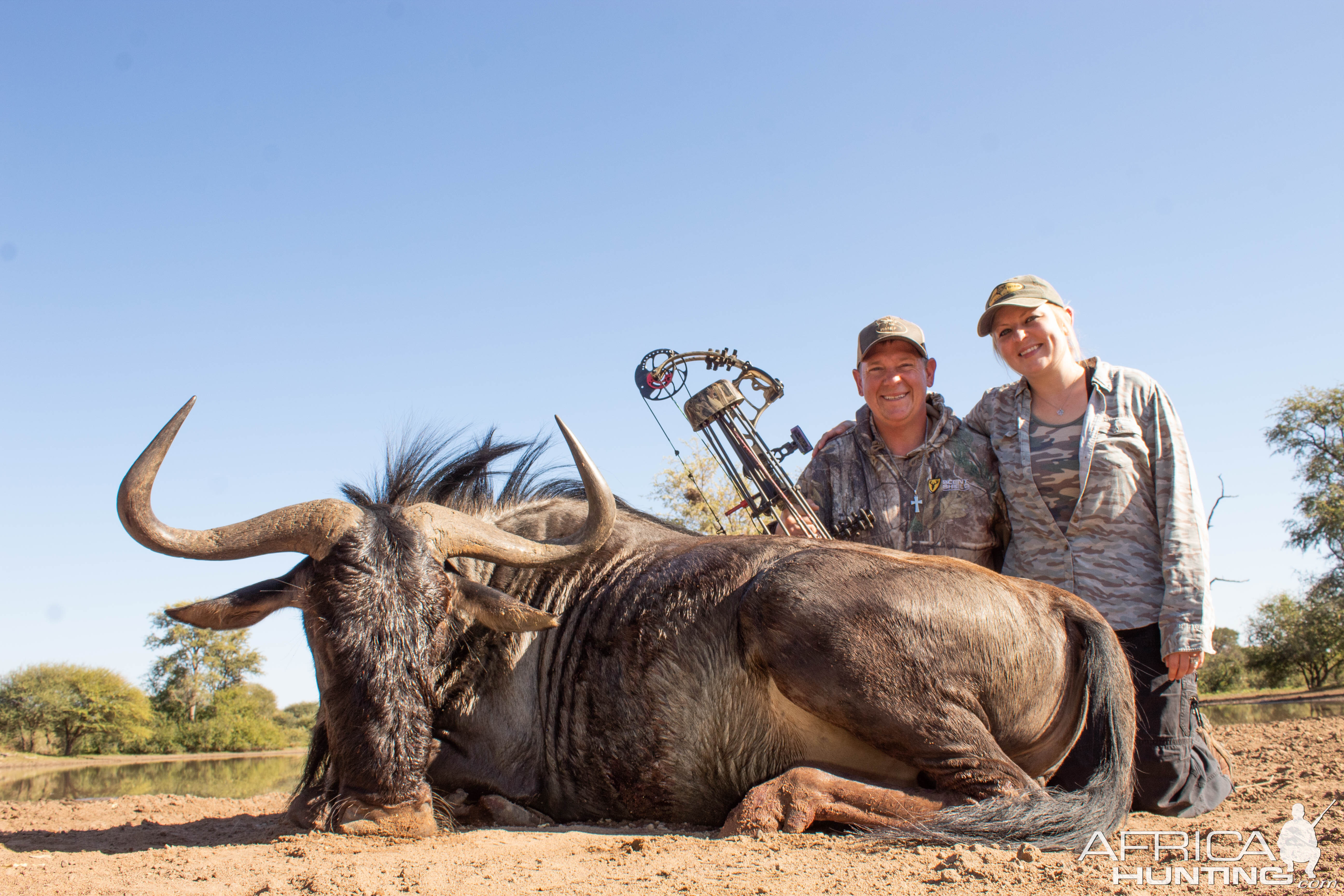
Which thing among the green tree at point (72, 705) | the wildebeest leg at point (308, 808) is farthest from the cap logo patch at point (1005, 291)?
the green tree at point (72, 705)

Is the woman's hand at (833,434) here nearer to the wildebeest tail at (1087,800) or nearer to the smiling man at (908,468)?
the smiling man at (908,468)

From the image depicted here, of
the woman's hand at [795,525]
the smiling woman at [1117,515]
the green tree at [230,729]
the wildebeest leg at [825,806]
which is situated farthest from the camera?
the green tree at [230,729]

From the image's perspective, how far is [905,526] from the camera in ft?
19.0

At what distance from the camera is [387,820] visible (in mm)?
3326

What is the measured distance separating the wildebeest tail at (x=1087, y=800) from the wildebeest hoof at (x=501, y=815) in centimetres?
168

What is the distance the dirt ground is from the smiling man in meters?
1.95

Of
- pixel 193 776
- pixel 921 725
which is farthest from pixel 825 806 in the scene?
pixel 193 776

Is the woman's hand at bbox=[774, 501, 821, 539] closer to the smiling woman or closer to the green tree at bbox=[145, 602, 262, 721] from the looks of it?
the smiling woman

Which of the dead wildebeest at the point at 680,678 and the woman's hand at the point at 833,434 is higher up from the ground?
the woman's hand at the point at 833,434

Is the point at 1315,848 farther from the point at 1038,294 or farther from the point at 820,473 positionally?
the point at 820,473

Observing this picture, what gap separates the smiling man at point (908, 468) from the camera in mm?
→ 5508

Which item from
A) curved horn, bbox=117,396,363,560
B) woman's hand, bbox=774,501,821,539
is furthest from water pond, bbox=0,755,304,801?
woman's hand, bbox=774,501,821,539

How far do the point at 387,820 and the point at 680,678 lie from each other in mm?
1342

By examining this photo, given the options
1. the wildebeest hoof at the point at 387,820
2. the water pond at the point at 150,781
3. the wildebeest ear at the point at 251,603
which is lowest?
the water pond at the point at 150,781
